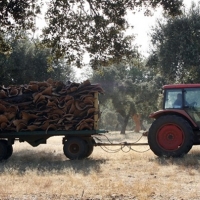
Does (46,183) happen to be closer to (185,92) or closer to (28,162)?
(28,162)

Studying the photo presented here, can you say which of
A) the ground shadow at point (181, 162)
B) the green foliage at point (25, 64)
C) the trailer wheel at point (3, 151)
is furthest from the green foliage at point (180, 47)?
the trailer wheel at point (3, 151)

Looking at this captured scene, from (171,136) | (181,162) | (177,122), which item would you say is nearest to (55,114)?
(171,136)

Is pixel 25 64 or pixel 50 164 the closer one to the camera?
pixel 50 164

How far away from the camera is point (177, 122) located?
10875 millimetres

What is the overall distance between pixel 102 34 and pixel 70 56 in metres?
1.31

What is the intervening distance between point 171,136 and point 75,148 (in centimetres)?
313

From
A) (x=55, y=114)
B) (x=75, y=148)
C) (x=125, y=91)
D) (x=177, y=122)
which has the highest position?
(x=125, y=91)

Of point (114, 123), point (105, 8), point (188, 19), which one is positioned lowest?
point (114, 123)

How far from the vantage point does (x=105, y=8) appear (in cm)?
995

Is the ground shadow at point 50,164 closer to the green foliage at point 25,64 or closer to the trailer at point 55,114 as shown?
the trailer at point 55,114

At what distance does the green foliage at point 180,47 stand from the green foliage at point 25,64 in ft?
22.3

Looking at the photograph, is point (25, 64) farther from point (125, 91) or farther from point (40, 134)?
point (125, 91)

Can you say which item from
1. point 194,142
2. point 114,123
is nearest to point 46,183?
point 194,142

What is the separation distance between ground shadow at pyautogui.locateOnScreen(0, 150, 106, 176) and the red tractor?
1.85 meters
